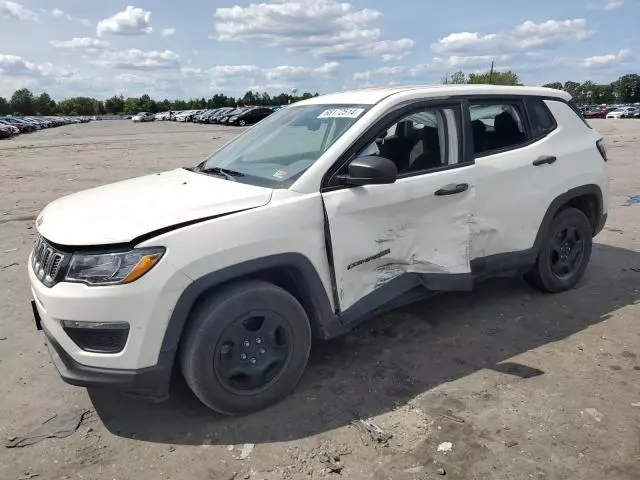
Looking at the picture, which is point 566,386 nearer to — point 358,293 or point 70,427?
point 358,293

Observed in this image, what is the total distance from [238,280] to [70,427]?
51.1 inches

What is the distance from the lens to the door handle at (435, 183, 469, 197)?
3.71 metres

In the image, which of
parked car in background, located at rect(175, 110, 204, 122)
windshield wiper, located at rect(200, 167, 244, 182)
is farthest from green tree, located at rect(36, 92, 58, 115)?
windshield wiper, located at rect(200, 167, 244, 182)

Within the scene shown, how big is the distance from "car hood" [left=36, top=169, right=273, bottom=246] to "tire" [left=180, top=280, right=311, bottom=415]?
46cm

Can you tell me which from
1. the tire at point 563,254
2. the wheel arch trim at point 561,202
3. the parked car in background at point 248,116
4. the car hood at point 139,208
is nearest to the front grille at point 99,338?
the car hood at point 139,208

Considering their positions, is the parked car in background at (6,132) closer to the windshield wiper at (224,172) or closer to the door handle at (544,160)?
the windshield wiper at (224,172)

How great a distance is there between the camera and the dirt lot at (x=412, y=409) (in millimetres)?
2711

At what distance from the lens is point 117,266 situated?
265 centimetres

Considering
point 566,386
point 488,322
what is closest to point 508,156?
point 488,322

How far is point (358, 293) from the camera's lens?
338 cm

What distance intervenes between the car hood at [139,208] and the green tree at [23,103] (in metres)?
130

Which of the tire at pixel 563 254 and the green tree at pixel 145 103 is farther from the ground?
the green tree at pixel 145 103

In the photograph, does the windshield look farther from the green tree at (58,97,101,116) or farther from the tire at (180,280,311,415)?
the green tree at (58,97,101,116)

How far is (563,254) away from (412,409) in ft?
8.23
